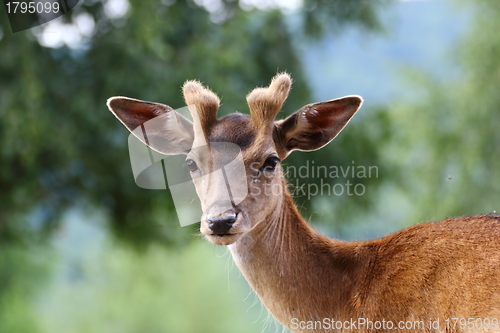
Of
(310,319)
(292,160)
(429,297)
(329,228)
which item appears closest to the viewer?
(429,297)

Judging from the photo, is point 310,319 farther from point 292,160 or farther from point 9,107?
point 292,160

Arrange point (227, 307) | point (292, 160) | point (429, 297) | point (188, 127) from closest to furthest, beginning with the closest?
point (429, 297) → point (188, 127) → point (292, 160) → point (227, 307)

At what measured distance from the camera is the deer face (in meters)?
4.89

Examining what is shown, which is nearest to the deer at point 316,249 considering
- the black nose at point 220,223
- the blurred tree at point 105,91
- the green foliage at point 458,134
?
the black nose at point 220,223

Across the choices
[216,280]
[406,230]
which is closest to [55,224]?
[406,230]

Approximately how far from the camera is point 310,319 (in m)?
5.11

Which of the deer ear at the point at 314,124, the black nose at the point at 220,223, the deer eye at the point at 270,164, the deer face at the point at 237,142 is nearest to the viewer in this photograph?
the black nose at the point at 220,223

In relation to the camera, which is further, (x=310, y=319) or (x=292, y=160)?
(x=292, y=160)

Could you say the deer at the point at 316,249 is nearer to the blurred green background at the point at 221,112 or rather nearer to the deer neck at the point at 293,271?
the deer neck at the point at 293,271

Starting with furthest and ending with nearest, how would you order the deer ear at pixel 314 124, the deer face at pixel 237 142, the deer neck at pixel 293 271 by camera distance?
the deer ear at pixel 314 124 < the deer neck at pixel 293 271 < the deer face at pixel 237 142

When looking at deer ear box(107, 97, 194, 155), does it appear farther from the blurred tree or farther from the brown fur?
the blurred tree

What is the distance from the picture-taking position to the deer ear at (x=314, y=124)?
5.55m

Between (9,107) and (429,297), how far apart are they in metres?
11.7

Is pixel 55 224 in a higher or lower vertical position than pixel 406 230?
lower
